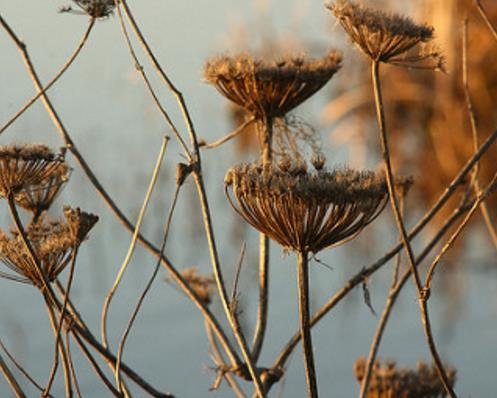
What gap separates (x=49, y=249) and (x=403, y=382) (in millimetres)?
972

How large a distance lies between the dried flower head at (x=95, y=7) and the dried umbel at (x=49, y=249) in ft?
1.31

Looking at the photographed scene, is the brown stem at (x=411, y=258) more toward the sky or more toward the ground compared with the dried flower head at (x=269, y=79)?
more toward the ground

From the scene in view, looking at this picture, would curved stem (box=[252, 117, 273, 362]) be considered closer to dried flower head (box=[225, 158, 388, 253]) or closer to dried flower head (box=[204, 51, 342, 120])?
dried flower head (box=[204, 51, 342, 120])

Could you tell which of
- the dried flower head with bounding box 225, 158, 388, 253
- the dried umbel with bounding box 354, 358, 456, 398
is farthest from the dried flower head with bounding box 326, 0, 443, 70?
the dried umbel with bounding box 354, 358, 456, 398

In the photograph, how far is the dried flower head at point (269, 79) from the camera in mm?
2500

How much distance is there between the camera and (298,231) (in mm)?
1894

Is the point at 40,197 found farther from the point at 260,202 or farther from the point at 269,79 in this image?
the point at 260,202

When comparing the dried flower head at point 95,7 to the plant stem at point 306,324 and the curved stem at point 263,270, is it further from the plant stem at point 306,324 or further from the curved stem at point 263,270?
the plant stem at point 306,324

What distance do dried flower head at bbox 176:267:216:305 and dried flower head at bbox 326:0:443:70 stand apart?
Answer: 99cm

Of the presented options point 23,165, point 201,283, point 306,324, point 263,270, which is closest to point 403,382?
point 263,270

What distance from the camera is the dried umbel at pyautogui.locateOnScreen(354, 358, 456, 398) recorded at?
257 cm

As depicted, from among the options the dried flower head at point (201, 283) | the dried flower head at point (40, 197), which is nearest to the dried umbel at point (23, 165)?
the dried flower head at point (40, 197)

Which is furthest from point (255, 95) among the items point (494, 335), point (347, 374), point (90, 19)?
point (494, 335)

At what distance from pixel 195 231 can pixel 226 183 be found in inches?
339
